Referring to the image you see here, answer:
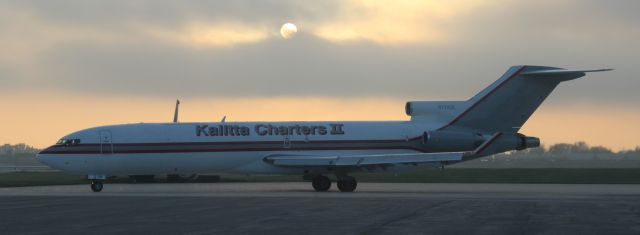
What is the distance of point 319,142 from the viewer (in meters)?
44.0

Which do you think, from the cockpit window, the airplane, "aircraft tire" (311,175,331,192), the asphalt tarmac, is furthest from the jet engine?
the cockpit window

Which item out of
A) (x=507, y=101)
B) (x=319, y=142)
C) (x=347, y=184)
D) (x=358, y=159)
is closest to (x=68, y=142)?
(x=319, y=142)

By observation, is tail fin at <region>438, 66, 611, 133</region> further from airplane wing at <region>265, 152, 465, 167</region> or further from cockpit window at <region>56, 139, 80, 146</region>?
cockpit window at <region>56, 139, 80, 146</region>

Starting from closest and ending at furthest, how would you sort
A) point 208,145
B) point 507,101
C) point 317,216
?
point 317,216 → point 208,145 → point 507,101

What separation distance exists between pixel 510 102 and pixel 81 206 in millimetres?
23908

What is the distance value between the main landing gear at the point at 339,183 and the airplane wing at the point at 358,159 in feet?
3.78

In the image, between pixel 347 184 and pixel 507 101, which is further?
pixel 507 101

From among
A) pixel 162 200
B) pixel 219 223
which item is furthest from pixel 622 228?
pixel 162 200

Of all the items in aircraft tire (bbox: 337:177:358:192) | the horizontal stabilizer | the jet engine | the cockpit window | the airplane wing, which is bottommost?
aircraft tire (bbox: 337:177:358:192)

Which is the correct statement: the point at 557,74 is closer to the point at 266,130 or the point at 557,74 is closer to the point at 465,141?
the point at 465,141

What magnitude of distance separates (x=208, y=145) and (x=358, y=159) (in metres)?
7.24

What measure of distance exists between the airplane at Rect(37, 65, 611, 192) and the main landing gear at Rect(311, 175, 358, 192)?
0.05 meters

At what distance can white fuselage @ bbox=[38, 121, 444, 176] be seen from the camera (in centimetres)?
4259

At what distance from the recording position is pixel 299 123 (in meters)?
44.3
